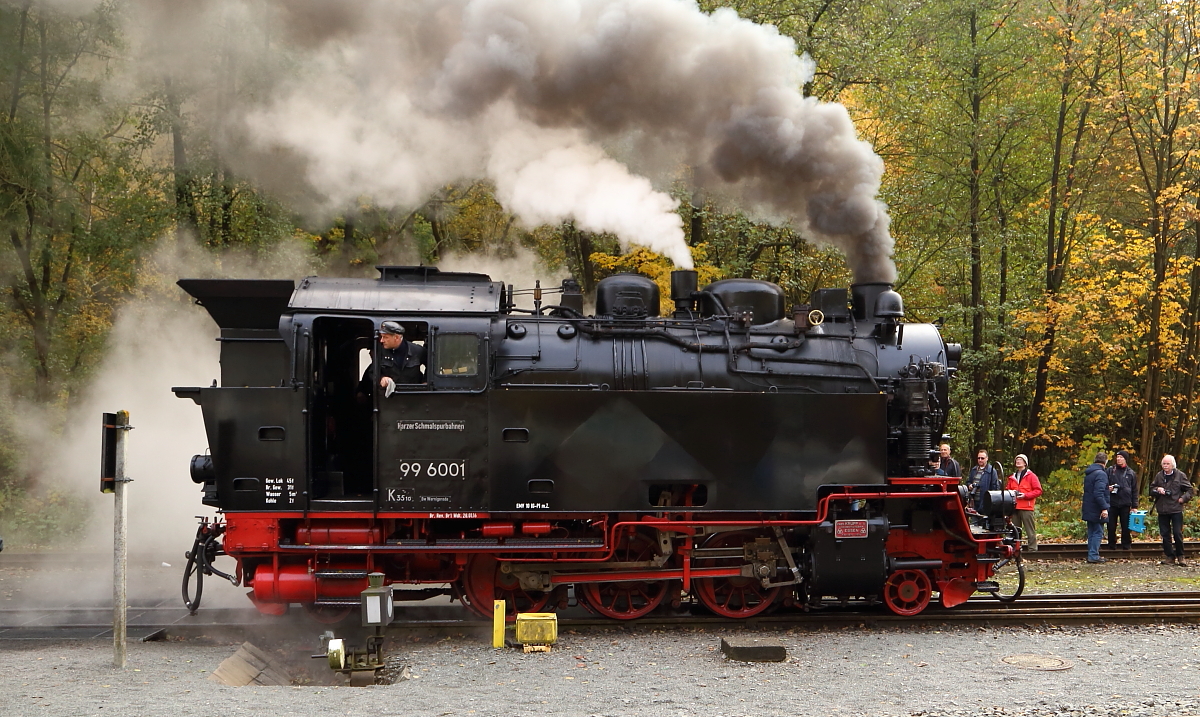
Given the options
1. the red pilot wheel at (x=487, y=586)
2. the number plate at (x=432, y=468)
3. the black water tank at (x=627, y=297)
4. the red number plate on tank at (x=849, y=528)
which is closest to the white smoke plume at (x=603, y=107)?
the black water tank at (x=627, y=297)

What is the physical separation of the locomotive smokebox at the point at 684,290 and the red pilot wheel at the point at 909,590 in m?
3.16

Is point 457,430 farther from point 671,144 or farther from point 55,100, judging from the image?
point 55,100

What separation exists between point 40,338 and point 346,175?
24.5ft

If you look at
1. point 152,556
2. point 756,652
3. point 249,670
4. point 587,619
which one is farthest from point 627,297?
point 152,556

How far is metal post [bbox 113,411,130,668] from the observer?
273 inches

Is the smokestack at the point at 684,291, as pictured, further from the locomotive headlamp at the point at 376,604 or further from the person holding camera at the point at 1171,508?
the person holding camera at the point at 1171,508

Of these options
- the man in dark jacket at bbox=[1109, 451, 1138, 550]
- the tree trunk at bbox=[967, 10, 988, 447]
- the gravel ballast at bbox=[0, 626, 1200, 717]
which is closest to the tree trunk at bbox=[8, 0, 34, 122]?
the gravel ballast at bbox=[0, 626, 1200, 717]

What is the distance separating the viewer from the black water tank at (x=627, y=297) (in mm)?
8742

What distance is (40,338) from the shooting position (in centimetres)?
1788

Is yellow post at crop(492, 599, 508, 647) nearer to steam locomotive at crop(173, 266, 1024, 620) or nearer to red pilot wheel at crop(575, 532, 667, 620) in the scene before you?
steam locomotive at crop(173, 266, 1024, 620)

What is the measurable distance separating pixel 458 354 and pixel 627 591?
2711mm

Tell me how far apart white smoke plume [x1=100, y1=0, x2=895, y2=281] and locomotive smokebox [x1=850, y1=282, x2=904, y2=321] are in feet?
1.51

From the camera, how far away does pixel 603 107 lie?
1070 centimetres

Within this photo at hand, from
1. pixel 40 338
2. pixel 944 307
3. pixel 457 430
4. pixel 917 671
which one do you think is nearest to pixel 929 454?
pixel 917 671
